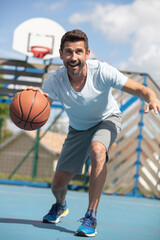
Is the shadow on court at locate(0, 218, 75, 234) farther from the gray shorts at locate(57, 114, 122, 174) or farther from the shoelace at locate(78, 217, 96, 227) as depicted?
the gray shorts at locate(57, 114, 122, 174)

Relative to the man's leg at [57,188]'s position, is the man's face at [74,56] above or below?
above

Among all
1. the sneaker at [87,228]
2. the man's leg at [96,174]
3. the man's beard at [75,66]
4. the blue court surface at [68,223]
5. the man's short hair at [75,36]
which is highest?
→ the man's short hair at [75,36]

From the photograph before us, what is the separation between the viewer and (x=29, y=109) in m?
3.44

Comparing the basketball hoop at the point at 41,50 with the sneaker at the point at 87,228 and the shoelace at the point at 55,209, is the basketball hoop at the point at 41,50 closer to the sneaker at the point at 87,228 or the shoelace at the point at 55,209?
the shoelace at the point at 55,209

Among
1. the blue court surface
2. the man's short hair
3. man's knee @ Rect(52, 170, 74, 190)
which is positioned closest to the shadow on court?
the blue court surface

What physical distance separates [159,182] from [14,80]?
154 inches

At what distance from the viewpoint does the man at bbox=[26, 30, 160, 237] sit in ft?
10.6

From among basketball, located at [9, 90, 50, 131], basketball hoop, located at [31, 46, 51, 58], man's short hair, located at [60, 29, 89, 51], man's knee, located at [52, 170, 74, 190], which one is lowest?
man's knee, located at [52, 170, 74, 190]

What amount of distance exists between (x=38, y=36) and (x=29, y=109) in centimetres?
623

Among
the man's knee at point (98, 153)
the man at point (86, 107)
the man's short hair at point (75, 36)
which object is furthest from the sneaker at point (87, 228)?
the man's short hair at point (75, 36)

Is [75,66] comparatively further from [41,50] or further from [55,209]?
[41,50]

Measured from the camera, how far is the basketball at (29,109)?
344cm

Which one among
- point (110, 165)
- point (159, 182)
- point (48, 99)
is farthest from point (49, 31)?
point (48, 99)

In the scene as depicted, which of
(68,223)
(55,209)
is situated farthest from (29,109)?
(68,223)
